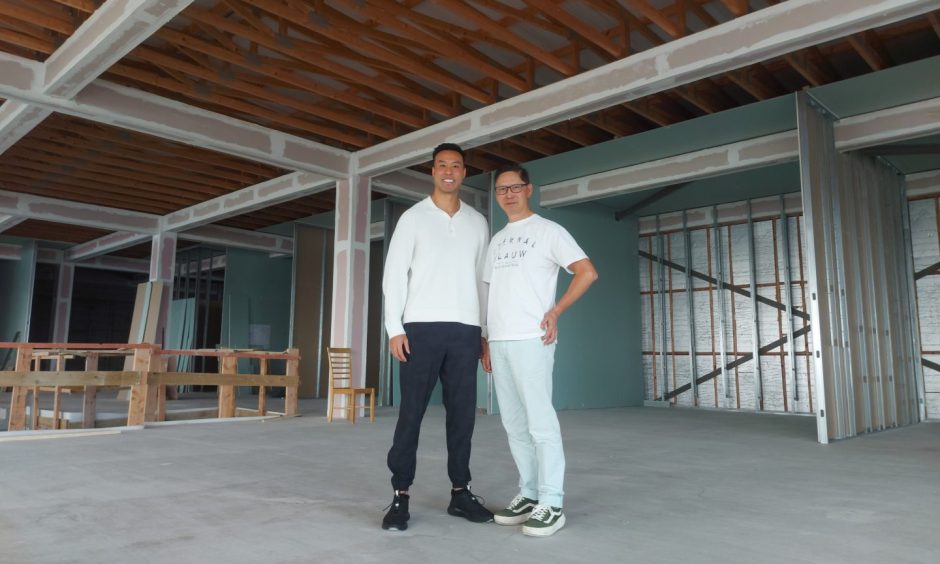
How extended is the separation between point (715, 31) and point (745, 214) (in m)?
5.11

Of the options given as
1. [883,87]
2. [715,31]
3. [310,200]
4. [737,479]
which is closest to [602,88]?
[715,31]

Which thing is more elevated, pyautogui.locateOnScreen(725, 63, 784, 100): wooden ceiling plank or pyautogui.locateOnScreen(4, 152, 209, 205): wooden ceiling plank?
pyautogui.locateOnScreen(725, 63, 784, 100): wooden ceiling plank

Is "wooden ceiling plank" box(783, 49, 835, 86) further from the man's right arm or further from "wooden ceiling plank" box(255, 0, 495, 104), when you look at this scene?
the man's right arm

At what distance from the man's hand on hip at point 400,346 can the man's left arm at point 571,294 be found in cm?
52

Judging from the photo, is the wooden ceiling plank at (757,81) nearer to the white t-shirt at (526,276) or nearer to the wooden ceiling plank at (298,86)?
the wooden ceiling plank at (298,86)

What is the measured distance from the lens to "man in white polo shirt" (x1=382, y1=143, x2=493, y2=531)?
2404mm

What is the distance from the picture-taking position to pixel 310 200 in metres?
10.5

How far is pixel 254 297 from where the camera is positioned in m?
13.3

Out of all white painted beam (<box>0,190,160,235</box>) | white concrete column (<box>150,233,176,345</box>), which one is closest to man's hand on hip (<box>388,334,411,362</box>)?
white painted beam (<box>0,190,160,235</box>)

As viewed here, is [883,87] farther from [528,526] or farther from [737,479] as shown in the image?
[528,526]

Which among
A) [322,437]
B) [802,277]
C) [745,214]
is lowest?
[322,437]

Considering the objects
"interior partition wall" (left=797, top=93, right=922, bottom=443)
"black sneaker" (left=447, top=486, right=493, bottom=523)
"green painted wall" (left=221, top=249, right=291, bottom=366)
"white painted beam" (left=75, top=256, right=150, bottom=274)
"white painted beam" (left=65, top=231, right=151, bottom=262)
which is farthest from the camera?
"white painted beam" (left=75, top=256, right=150, bottom=274)

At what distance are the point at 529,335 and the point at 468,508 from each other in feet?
2.38

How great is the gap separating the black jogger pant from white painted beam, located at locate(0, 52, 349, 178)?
502 centimetres
